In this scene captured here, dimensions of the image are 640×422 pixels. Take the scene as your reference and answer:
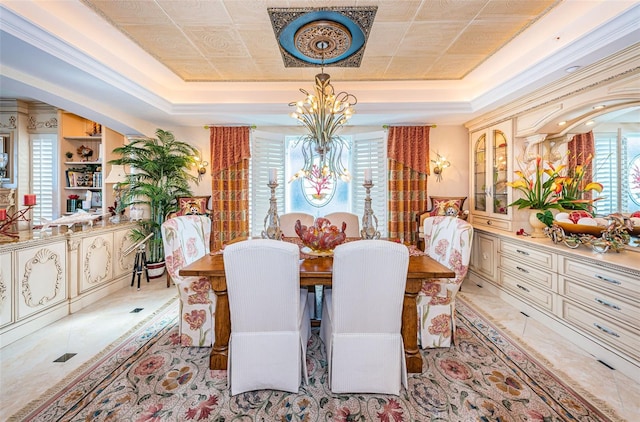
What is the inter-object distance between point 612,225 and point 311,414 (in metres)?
2.81

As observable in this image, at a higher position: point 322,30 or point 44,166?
point 322,30

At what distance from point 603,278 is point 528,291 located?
853 mm

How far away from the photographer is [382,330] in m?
1.72

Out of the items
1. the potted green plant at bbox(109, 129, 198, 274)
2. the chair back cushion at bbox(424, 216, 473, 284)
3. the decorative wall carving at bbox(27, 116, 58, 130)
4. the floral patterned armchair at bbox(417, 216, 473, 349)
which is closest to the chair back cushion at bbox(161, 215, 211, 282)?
the potted green plant at bbox(109, 129, 198, 274)

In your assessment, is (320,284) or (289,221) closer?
(320,284)

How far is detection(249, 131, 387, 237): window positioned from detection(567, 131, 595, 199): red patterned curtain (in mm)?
2312

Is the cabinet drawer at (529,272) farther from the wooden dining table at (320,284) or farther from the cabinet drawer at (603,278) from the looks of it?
the wooden dining table at (320,284)

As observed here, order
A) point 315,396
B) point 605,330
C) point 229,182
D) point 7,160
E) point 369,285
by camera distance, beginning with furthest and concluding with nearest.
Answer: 1. point 229,182
2. point 7,160
3. point 605,330
4. point 315,396
5. point 369,285

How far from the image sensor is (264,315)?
170 cm

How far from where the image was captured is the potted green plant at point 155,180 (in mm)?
3926

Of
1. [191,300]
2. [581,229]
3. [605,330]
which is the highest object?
[581,229]

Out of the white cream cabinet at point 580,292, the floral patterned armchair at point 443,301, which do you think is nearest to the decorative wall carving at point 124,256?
the floral patterned armchair at point 443,301

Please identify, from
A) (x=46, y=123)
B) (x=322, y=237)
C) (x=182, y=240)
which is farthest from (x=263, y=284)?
(x=46, y=123)

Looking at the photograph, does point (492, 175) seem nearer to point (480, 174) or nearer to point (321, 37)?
point (480, 174)
